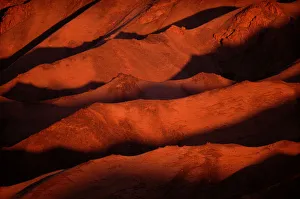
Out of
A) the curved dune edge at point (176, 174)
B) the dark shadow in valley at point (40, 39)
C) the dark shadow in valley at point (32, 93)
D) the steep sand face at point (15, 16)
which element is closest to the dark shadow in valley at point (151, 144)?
the curved dune edge at point (176, 174)

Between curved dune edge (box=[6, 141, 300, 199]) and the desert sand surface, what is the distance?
3 cm

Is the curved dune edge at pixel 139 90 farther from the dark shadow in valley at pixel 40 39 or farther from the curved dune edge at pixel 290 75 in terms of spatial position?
the dark shadow in valley at pixel 40 39

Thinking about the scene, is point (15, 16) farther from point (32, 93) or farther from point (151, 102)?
point (151, 102)

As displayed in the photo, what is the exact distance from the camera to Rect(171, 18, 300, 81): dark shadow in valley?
1720 cm

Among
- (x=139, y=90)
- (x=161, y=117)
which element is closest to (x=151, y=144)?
(x=161, y=117)

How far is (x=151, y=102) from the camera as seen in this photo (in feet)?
39.0

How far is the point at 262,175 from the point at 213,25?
12.4m

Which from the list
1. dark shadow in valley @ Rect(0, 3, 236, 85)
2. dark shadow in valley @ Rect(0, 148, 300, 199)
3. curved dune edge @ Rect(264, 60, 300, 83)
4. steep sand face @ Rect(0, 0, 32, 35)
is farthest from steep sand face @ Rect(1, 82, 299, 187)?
steep sand face @ Rect(0, 0, 32, 35)

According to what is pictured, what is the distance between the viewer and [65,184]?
782 centimetres

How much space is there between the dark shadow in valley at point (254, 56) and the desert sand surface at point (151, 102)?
→ 0.05 meters

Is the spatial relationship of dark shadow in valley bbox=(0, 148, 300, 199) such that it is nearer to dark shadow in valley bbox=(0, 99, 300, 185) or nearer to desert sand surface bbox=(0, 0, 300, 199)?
desert sand surface bbox=(0, 0, 300, 199)

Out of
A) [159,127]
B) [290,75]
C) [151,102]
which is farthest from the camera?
[290,75]

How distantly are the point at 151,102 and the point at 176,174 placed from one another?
4.15 metres

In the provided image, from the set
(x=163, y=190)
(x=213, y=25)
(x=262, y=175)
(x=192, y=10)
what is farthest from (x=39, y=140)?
(x=192, y=10)
